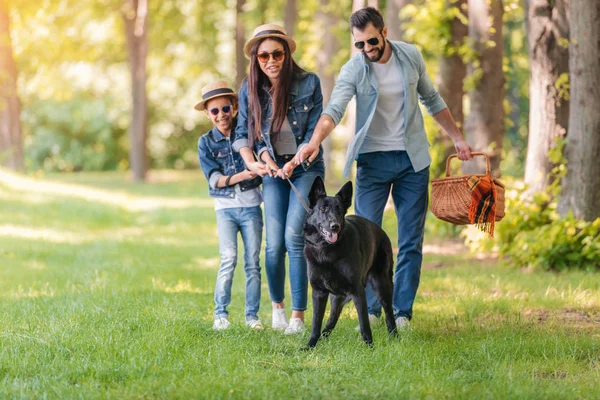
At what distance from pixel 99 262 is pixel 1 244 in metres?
2.20

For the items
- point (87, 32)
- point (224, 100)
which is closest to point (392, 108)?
point (224, 100)

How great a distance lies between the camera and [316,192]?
6.02 m

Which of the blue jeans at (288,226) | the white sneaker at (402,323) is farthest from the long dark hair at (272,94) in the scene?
the white sneaker at (402,323)

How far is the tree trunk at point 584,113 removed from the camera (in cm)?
953

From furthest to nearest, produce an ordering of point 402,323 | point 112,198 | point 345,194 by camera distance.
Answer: point 112,198, point 402,323, point 345,194

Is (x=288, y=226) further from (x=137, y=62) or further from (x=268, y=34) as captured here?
(x=137, y=62)

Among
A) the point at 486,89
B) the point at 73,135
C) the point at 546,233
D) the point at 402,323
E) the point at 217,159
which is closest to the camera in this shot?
the point at 402,323

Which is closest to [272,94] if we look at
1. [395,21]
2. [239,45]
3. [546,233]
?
[546,233]

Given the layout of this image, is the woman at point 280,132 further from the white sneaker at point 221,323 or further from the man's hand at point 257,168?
the white sneaker at point 221,323

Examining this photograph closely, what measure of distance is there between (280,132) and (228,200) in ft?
2.34

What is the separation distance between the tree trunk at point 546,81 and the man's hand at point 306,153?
545 cm

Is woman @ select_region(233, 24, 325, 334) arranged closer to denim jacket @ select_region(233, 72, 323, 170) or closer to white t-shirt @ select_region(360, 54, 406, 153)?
denim jacket @ select_region(233, 72, 323, 170)

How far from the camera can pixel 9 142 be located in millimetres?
30609

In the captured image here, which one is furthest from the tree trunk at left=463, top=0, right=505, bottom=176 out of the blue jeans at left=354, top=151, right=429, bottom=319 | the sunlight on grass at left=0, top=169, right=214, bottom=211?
the sunlight on grass at left=0, top=169, right=214, bottom=211
